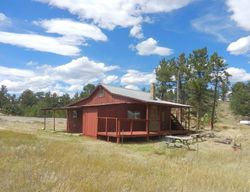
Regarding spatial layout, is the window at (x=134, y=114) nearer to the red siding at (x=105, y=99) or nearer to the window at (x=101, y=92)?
the red siding at (x=105, y=99)

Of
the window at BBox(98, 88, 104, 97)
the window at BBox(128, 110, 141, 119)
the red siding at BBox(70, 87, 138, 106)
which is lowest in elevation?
the window at BBox(128, 110, 141, 119)

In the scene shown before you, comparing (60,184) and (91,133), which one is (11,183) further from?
(91,133)

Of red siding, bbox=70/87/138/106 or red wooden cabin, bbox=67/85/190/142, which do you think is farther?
red siding, bbox=70/87/138/106

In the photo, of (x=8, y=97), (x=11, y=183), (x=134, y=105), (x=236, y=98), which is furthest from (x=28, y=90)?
(x=11, y=183)

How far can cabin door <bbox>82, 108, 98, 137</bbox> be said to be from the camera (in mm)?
27103

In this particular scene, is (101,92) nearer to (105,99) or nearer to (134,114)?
(105,99)

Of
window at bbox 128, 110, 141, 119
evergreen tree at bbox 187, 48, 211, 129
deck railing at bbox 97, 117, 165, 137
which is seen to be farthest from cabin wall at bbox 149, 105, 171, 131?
evergreen tree at bbox 187, 48, 211, 129

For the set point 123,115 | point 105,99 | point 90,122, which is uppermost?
point 105,99

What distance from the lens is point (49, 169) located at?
29.2 feet

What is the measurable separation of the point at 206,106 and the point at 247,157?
96.7 feet

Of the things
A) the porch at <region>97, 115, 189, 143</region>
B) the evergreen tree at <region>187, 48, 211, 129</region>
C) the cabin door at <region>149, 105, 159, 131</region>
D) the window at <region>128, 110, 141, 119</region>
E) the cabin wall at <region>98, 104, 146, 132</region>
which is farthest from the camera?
the evergreen tree at <region>187, 48, 211, 129</region>

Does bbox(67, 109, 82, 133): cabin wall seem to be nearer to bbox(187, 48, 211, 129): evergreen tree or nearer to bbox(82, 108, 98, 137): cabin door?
bbox(82, 108, 98, 137): cabin door

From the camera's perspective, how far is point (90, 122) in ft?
90.9

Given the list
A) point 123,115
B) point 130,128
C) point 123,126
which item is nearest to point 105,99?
point 123,115
